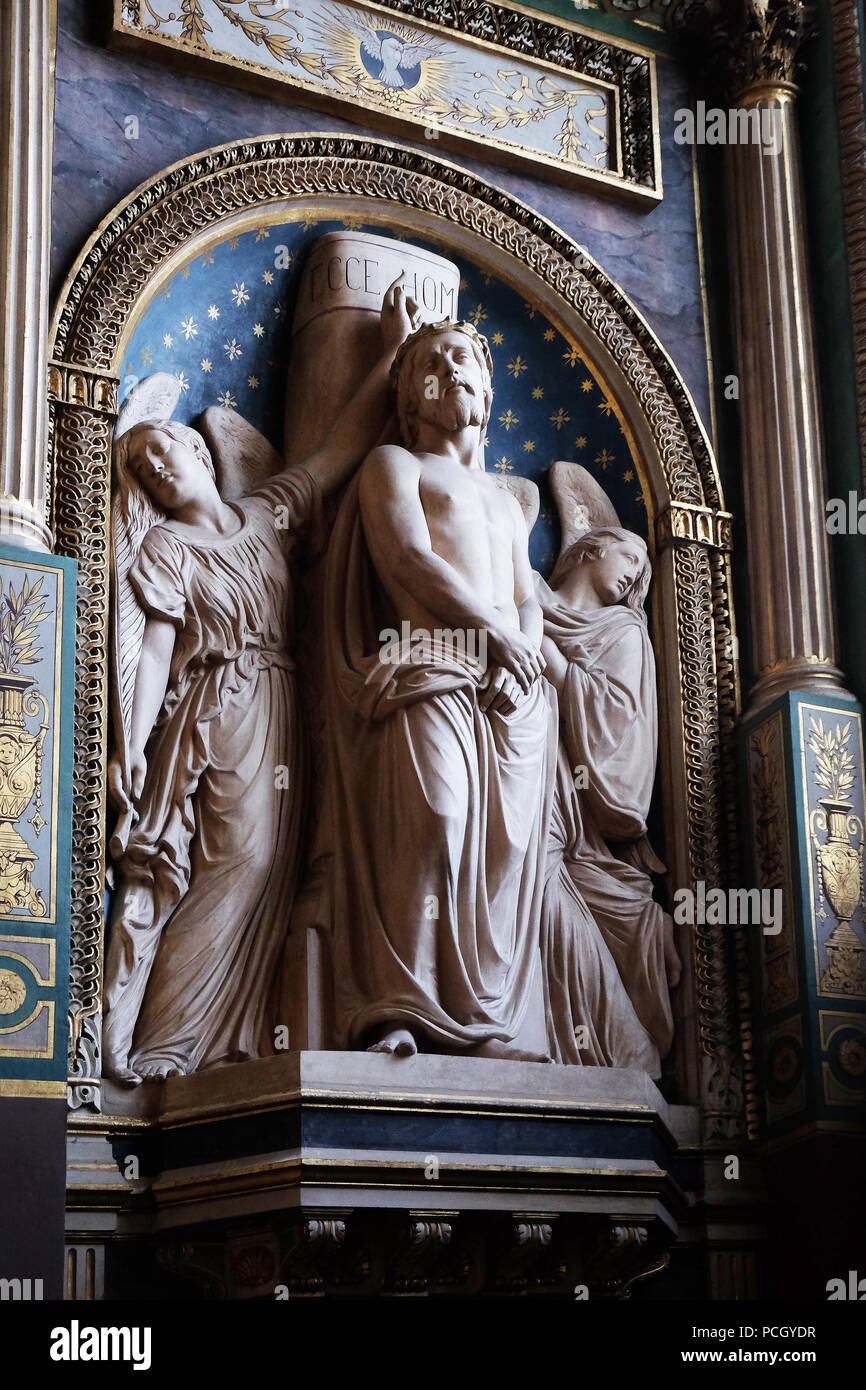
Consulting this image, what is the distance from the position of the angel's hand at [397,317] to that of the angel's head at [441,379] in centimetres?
14

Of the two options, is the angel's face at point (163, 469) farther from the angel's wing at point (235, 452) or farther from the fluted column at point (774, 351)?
the fluted column at point (774, 351)

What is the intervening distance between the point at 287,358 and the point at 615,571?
1567 millimetres

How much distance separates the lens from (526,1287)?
749cm

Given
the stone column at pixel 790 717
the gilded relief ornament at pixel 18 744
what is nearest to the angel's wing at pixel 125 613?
the gilded relief ornament at pixel 18 744

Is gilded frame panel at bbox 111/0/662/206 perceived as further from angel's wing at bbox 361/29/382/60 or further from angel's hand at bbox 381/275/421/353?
angel's hand at bbox 381/275/421/353

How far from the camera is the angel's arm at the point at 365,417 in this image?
335 inches

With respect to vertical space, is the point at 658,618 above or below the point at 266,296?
below

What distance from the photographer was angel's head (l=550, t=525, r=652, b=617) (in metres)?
8.85

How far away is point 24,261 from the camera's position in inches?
302

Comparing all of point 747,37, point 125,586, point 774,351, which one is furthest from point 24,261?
point 747,37

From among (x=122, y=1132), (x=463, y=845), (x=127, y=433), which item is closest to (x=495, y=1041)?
(x=463, y=845)

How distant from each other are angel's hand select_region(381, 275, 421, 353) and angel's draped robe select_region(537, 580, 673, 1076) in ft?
3.70

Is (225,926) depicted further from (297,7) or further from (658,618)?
(297,7)

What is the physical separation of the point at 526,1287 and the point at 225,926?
1602 millimetres
